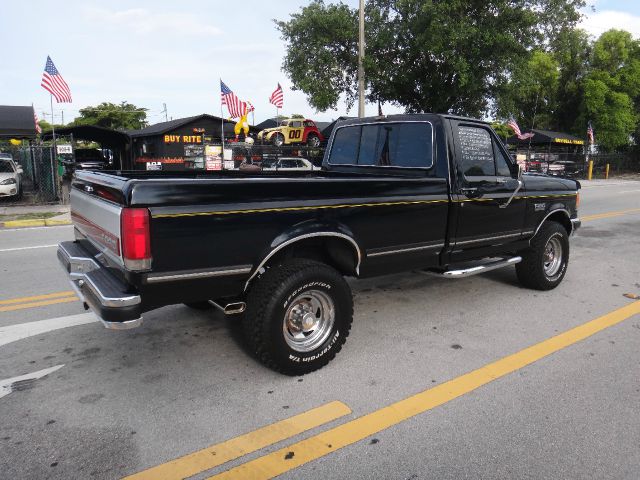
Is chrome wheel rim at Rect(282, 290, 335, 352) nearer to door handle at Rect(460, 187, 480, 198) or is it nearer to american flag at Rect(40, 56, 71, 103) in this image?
door handle at Rect(460, 187, 480, 198)

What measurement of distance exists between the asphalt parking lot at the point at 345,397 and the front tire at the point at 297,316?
176mm

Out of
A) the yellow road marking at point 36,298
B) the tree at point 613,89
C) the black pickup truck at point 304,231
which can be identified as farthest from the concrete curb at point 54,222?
the tree at point 613,89

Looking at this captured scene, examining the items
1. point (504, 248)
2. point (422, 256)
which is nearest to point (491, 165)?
point (504, 248)

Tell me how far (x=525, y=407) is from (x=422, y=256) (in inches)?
59.9

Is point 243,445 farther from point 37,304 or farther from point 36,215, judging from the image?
point 36,215

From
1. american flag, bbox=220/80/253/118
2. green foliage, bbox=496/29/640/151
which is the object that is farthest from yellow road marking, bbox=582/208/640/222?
green foliage, bbox=496/29/640/151

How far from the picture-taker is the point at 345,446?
2680 mm

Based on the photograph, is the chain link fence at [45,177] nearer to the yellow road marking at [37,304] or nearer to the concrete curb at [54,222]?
the concrete curb at [54,222]

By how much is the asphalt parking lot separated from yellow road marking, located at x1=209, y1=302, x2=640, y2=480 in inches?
0.4

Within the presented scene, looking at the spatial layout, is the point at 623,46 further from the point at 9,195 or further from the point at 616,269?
the point at 9,195

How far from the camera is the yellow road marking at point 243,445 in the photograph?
246 cm

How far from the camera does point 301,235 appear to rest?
331 cm

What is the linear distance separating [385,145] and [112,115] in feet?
224

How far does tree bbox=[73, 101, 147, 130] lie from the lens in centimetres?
6456
